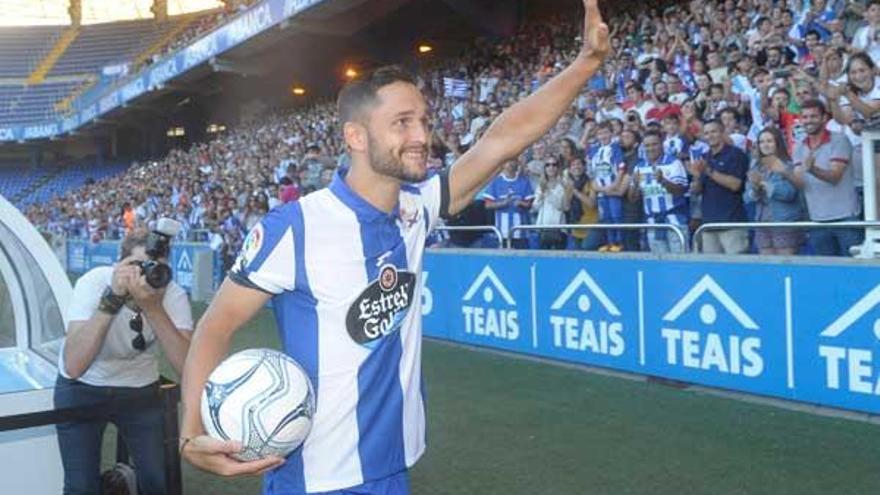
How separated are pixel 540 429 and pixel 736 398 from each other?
5.39ft

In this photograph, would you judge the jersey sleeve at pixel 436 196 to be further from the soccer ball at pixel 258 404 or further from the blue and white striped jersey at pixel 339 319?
the soccer ball at pixel 258 404

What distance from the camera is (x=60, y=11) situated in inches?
2206

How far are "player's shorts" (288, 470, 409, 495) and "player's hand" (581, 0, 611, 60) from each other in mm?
1436

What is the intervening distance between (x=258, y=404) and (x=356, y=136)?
827 mm

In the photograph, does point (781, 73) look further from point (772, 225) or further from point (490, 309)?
point (490, 309)

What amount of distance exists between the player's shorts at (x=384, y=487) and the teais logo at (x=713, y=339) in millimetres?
4899

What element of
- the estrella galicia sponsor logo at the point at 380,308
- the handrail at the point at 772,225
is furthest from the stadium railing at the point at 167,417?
the handrail at the point at 772,225

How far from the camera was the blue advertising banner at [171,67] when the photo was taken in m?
22.0

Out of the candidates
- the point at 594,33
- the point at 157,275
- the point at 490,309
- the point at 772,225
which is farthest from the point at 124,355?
the point at 490,309

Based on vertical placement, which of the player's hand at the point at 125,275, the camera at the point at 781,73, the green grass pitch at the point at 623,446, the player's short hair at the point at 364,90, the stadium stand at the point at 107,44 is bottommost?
the green grass pitch at the point at 623,446

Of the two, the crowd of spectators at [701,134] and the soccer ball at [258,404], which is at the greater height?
the crowd of spectators at [701,134]

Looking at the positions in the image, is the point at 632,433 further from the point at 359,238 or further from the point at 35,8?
the point at 35,8

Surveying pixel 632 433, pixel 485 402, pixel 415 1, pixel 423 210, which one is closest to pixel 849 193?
pixel 632 433

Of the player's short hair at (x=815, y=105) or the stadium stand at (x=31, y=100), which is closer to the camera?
the player's short hair at (x=815, y=105)
